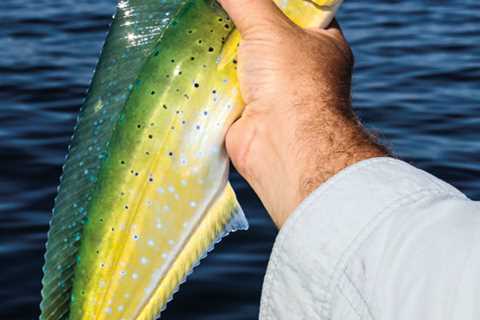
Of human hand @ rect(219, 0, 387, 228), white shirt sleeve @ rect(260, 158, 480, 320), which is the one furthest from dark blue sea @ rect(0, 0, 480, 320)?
white shirt sleeve @ rect(260, 158, 480, 320)

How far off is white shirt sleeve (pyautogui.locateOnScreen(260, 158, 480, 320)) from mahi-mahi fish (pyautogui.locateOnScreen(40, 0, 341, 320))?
34.4 inches

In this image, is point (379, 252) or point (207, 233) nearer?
point (379, 252)

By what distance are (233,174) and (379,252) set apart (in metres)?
4.59

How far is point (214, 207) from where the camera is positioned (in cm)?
243

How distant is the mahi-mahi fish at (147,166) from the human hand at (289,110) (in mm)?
102

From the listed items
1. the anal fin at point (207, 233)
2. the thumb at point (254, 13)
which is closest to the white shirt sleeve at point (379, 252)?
the thumb at point (254, 13)

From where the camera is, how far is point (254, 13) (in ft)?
7.14

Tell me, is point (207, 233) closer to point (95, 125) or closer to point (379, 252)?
point (95, 125)

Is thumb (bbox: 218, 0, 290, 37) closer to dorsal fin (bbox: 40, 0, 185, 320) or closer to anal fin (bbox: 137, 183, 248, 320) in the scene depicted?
dorsal fin (bbox: 40, 0, 185, 320)

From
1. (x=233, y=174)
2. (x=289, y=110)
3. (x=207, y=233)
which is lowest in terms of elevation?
(x=233, y=174)

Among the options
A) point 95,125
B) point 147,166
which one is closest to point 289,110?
point 147,166

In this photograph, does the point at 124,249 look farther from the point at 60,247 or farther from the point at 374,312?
the point at 374,312

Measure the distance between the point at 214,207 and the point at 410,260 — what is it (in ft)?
3.78

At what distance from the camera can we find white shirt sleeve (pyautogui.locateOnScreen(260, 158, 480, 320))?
1276mm
